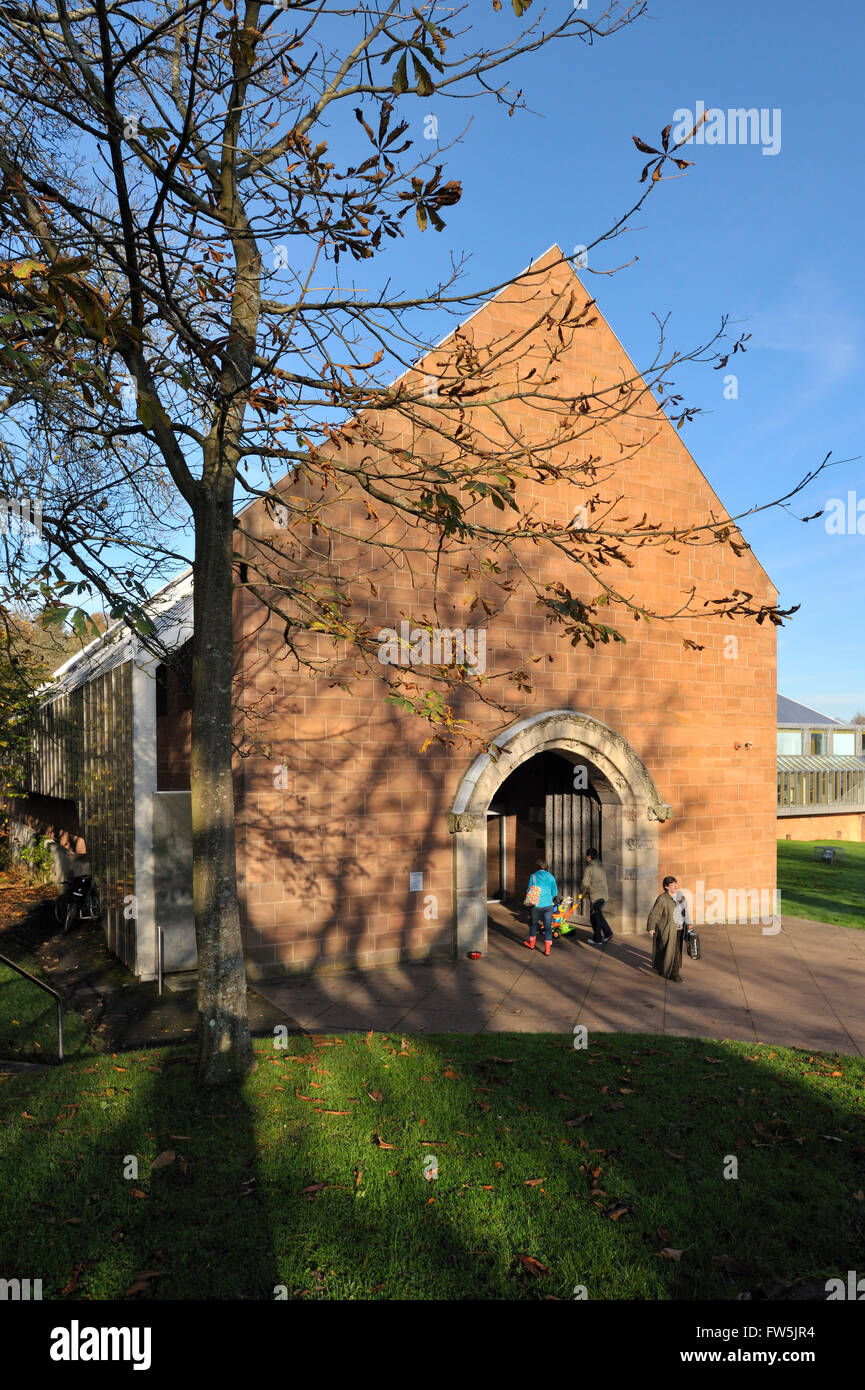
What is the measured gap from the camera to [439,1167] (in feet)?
18.3

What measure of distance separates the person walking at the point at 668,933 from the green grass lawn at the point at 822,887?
Answer: 624 cm

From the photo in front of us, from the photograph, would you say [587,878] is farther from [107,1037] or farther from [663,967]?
[107,1037]

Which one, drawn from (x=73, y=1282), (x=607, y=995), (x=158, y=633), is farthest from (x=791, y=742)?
(x=73, y=1282)

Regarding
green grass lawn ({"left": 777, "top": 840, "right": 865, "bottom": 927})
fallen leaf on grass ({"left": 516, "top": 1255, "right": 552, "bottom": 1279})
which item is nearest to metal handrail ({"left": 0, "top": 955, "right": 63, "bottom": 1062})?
fallen leaf on grass ({"left": 516, "top": 1255, "right": 552, "bottom": 1279})

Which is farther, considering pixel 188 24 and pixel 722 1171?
pixel 188 24

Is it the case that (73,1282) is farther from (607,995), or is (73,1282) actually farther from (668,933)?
(668,933)

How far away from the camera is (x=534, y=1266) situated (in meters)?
4.53

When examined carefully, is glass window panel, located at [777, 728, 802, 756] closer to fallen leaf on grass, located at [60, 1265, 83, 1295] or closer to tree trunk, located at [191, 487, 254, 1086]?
tree trunk, located at [191, 487, 254, 1086]

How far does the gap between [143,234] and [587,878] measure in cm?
1206

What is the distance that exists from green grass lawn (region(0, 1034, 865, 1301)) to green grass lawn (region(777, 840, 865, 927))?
32.0 feet

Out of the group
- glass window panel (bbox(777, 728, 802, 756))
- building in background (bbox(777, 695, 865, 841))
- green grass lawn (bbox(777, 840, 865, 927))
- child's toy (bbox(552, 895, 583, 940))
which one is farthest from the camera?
glass window panel (bbox(777, 728, 802, 756))

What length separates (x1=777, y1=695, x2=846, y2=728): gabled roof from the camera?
35.5m

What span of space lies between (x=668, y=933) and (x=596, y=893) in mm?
2969
